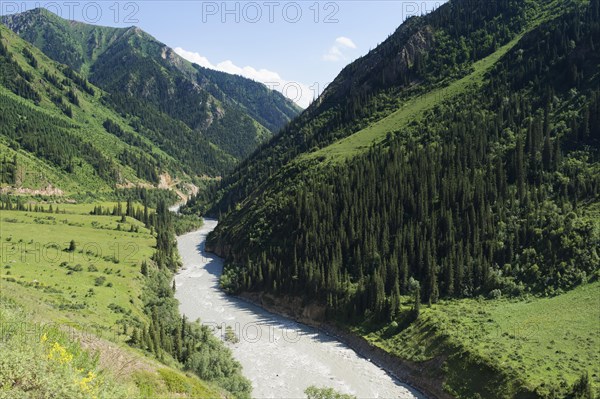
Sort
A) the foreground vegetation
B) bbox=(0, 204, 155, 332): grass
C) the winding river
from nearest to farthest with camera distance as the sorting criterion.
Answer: the foreground vegetation
the winding river
bbox=(0, 204, 155, 332): grass

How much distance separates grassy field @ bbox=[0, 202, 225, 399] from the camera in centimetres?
2190

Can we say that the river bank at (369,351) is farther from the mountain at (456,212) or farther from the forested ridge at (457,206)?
the forested ridge at (457,206)

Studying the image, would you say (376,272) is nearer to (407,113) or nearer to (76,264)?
(76,264)

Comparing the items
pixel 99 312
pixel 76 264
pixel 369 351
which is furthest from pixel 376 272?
pixel 76 264

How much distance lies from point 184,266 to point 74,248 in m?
32.5

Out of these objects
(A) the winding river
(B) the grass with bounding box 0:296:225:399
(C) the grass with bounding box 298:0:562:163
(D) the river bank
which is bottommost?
(A) the winding river

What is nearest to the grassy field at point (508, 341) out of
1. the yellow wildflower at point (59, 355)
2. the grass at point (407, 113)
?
the yellow wildflower at point (59, 355)

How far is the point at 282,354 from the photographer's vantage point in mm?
74500

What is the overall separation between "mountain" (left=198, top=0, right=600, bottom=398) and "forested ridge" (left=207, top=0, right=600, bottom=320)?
0.35m

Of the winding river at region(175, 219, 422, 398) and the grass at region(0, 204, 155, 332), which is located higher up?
the grass at region(0, 204, 155, 332)

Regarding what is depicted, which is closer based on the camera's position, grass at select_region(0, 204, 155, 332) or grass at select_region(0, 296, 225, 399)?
grass at select_region(0, 296, 225, 399)

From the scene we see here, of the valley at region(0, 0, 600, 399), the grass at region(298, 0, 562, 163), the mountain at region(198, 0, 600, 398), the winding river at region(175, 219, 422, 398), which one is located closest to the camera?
the valley at region(0, 0, 600, 399)

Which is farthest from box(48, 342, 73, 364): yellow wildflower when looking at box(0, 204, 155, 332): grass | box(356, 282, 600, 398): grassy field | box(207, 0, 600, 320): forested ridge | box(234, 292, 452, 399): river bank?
box(207, 0, 600, 320): forested ridge

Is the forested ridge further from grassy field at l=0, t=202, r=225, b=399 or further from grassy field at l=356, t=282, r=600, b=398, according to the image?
grassy field at l=0, t=202, r=225, b=399
